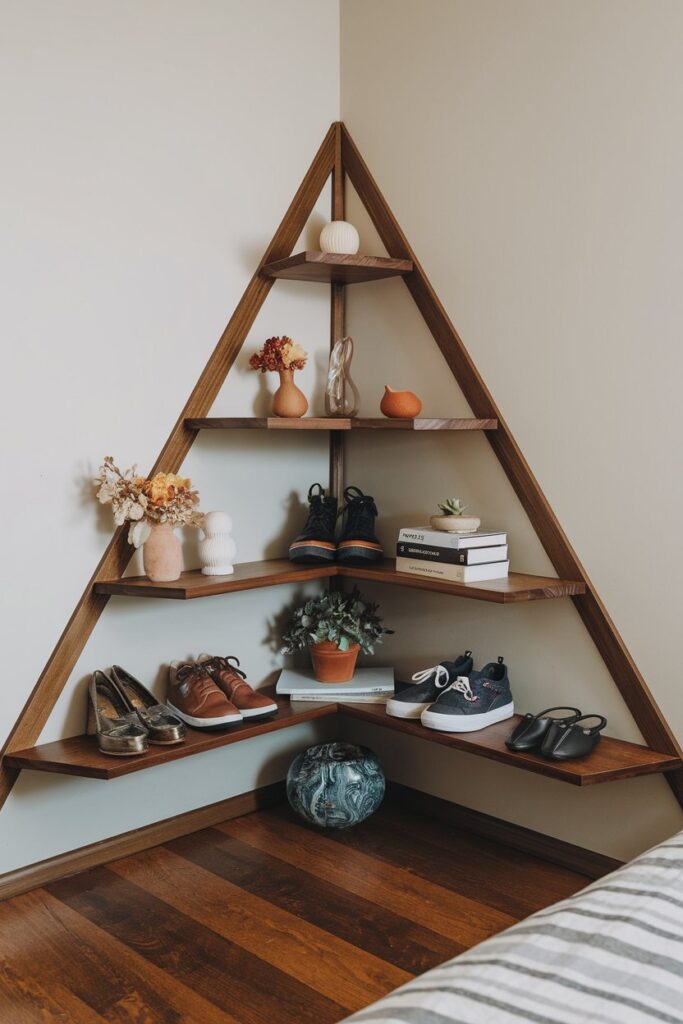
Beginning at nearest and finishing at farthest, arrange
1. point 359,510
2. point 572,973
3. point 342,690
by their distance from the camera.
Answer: point 572,973, point 342,690, point 359,510

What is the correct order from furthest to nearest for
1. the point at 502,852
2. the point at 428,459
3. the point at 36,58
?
the point at 428,459 → the point at 502,852 → the point at 36,58

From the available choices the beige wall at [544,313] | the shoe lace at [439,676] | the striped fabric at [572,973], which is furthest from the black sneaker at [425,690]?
the striped fabric at [572,973]

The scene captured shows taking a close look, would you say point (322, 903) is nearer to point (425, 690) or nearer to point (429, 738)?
point (429, 738)

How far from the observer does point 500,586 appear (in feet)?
7.62

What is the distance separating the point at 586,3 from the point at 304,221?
3.21 feet

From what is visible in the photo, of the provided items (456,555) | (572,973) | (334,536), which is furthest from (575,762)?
(572,973)

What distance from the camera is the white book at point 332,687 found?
8.87 ft

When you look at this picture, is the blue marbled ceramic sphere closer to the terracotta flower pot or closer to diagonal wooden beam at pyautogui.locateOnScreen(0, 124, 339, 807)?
the terracotta flower pot

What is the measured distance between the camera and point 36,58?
86.0 inches

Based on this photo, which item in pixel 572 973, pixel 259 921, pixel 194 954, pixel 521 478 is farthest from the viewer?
pixel 521 478

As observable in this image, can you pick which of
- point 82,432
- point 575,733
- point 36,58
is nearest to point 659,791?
point 575,733

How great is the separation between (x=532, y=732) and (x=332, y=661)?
0.69m

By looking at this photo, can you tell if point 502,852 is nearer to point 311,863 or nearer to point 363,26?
point 311,863

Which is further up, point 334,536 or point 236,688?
point 334,536
